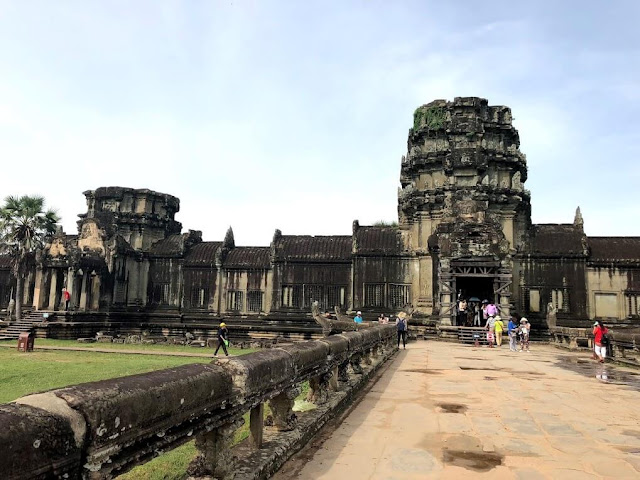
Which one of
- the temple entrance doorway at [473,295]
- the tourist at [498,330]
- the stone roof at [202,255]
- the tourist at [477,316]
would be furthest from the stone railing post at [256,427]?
the stone roof at [202,255]

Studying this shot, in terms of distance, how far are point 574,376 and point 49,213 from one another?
3813 cm

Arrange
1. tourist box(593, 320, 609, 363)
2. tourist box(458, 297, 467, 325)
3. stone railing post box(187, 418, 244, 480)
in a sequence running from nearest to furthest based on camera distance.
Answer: stone railing post box(187, 418, 244, 480)
tourist box(593, 320, 609, 363)
tourist box(458, 297, 467, 325)

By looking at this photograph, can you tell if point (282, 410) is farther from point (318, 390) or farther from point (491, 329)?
point (491, 329)

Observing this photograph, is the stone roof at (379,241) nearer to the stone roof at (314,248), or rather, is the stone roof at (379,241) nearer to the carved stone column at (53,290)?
the stone roof at (314,248)

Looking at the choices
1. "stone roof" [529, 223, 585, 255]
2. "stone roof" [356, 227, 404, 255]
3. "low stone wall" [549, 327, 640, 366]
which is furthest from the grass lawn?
"stone roof" [529, 223, 585, 255]

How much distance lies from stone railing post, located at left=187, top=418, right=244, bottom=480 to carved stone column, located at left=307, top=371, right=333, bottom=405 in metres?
3.44

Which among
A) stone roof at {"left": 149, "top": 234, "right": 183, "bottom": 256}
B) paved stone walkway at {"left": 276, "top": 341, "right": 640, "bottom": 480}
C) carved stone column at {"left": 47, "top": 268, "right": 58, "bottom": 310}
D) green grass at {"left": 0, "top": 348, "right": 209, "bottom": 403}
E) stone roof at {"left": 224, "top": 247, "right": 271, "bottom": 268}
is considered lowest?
green grass at {"left": 0, "top": 348, "right": 209, "bottom": 403}

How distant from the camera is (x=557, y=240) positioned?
32.0 metres

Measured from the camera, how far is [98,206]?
42156 mm

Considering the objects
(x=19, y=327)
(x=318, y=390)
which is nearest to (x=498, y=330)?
(x=318, y=390)

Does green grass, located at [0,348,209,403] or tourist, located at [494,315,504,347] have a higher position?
tourist, located at [494,315,504,347]

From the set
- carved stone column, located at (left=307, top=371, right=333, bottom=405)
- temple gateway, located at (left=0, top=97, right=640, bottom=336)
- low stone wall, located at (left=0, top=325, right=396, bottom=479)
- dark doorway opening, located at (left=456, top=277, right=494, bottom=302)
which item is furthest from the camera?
dark doorway opening, located at (left=456, top=277, right=494, bottom=302)

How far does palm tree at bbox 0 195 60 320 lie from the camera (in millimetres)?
37219

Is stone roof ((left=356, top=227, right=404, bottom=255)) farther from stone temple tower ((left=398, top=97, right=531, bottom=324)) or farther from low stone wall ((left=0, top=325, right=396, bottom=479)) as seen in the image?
low stone wall ((left=0, top=325, right=396, bottom=479))
